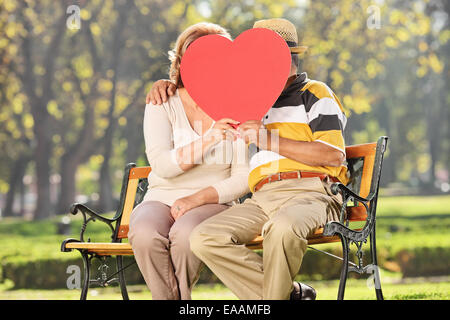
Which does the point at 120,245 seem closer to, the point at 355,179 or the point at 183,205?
the point at 183,205

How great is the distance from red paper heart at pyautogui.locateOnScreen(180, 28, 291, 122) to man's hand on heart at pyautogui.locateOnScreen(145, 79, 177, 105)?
0.18 metres

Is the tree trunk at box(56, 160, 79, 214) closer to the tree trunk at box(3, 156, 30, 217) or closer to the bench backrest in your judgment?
the tree trunk at box(3, 156, 30, 217)

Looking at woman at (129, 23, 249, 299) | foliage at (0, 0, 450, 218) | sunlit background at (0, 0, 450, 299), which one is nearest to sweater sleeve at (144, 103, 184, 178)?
woman at (129, 23, 249, 299)

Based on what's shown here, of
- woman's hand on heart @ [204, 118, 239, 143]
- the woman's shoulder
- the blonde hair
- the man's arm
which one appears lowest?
the man's arm

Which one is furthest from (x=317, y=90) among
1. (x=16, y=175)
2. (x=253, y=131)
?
(x=16, y=175)

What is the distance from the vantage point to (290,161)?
323 cm

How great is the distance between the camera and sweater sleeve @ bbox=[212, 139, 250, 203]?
3400 mm

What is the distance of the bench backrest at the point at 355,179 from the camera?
11.7 ft

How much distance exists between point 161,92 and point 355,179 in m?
1.28

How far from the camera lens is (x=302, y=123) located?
129 inches

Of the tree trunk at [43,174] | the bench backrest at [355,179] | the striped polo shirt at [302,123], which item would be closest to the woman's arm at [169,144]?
the striped polo shirt at [302,123]

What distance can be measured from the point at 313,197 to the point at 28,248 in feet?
20.5

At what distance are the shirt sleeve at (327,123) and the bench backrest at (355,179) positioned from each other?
1.49ft
